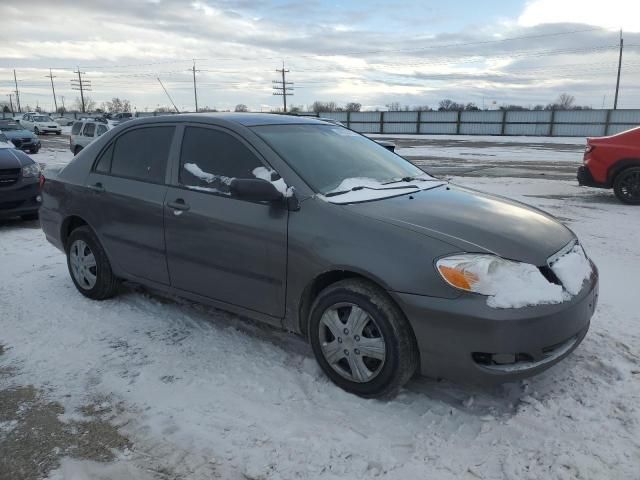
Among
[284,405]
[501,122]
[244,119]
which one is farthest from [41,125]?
[284,405]

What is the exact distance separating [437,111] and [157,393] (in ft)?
141

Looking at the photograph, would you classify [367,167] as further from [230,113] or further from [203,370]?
[203,370]

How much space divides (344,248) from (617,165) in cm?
843

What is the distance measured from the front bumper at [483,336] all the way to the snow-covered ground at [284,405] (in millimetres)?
311

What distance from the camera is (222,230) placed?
353 centimetres

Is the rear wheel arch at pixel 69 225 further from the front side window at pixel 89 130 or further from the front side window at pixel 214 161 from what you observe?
the front side window at pixel 89 130

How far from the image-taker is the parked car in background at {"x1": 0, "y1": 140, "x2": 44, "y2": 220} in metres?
7.74

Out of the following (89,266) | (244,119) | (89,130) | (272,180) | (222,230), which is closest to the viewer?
(272,180)

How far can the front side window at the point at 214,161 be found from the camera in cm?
358

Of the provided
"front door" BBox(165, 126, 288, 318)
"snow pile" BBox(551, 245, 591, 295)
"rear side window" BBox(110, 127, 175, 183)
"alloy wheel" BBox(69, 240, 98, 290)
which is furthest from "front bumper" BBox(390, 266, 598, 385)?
"alloy wheel" BBox(69, 240, 98, 290)

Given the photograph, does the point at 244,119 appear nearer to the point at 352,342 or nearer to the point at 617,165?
the point at 352,342

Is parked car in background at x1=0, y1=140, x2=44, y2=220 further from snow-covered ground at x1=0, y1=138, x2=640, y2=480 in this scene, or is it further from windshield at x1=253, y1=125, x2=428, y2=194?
windshield at x1=253, y1=125, x2=428, y2=194

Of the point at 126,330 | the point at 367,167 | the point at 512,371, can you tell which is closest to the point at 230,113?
the point at 367,167

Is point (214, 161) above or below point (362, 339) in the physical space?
above
